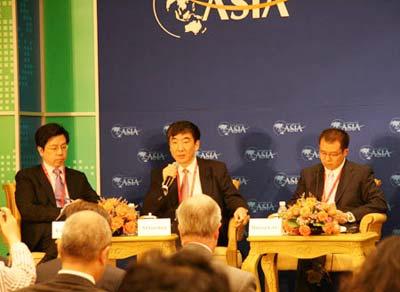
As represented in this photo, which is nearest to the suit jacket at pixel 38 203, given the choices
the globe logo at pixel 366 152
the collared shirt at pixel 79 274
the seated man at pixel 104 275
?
the globe logo at pixel 366 152

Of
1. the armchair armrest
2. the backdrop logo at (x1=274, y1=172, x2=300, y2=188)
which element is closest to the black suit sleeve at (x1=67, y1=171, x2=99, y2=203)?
the backdrop logo at (x1=274, y1=172, x2=300, y2=188)

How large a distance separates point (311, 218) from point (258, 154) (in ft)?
6.19

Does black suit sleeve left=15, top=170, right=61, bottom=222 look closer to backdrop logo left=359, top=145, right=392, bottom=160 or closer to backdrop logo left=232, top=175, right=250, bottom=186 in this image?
backdrop logo left=232, top=175, right=250, bottom=186

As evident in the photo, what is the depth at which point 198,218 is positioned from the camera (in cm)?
411

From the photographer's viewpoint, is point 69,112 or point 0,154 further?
point 69,112

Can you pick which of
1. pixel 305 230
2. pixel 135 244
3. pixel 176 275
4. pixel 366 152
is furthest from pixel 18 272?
pixel 366 152

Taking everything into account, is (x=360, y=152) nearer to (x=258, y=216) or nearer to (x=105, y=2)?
(x=258, y=216)

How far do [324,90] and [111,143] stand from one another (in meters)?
2.05

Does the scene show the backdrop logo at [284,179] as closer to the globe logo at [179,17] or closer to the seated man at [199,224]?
the globe logo at [179,17]

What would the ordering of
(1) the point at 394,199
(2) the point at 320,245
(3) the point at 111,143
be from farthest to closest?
(3) the point at 111,143
(1) the point at 394,199
(2) the point at 320,245

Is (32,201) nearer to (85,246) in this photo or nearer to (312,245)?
(312,245)

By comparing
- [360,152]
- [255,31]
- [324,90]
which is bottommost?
[360,152]

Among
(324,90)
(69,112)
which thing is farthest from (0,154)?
(324,90)

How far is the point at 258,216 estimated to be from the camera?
785 cm
